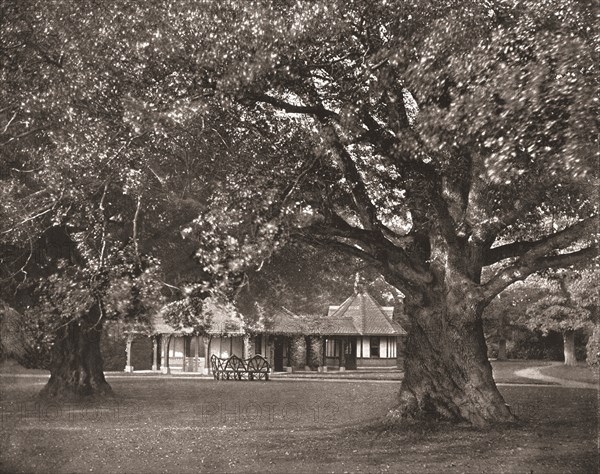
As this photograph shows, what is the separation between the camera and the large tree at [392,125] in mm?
11461

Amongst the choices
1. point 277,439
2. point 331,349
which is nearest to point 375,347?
point 331,349

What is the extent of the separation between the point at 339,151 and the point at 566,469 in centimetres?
742

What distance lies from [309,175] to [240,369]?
27987 millimetres

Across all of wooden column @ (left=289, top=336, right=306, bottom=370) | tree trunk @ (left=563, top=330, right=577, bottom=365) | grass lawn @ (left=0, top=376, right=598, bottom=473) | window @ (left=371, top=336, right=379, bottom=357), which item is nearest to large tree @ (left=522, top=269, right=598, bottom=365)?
tree trunk @ (left=563, top=330, right=577, bottom=365)

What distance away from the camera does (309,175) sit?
51.0ft

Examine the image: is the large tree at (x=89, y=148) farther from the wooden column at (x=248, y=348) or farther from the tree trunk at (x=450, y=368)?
the wooden column at (x=248, y=348)

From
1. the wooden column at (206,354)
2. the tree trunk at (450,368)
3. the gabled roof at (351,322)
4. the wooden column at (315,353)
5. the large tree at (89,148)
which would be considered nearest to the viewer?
the large tree at (89,148)

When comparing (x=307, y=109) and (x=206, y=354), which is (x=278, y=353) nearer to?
(x=206, y=354)

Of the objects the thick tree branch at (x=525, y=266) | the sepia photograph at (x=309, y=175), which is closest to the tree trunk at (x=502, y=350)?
the sepia photograph at (x=309, y=175)

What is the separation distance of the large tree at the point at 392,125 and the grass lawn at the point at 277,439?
6.49 ft

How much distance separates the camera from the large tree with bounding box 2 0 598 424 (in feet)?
37.6

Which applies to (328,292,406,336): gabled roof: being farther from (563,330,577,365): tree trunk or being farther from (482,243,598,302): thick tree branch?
(482,243,598,302): thick tree branch

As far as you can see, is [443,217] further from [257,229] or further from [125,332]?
[125,332]

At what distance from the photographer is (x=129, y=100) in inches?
549
